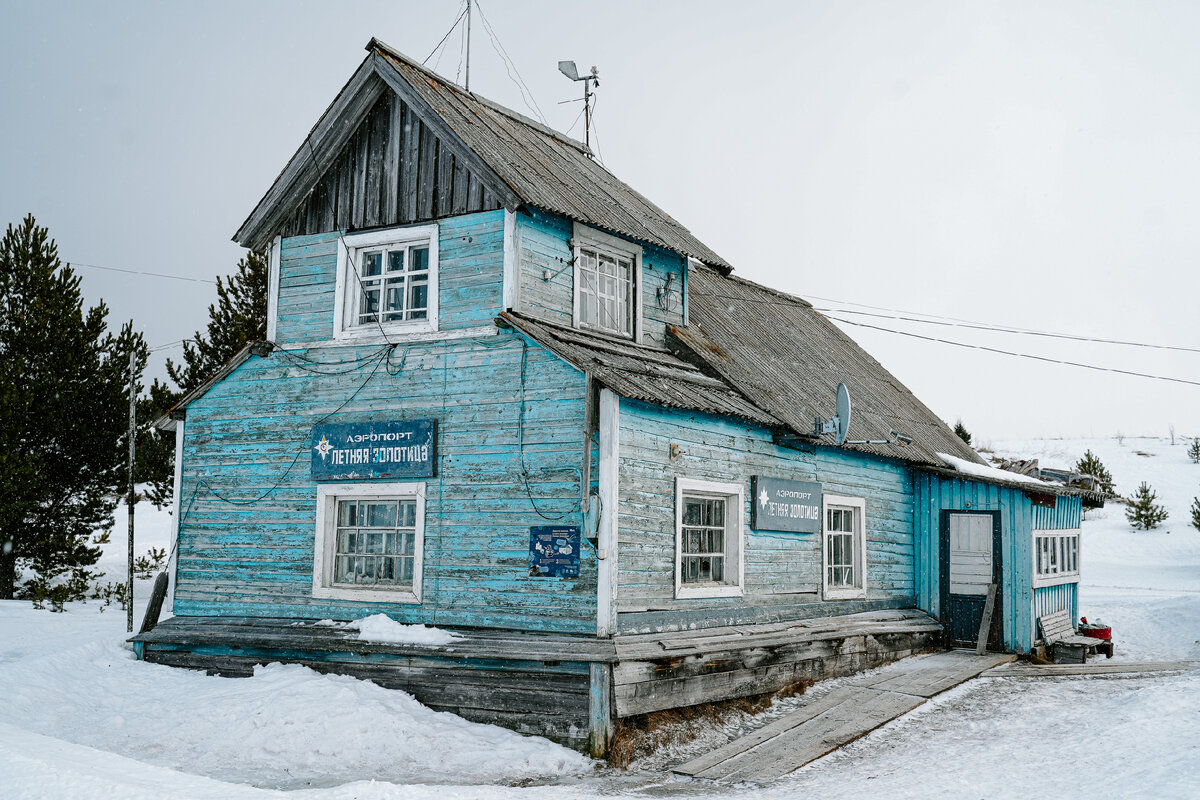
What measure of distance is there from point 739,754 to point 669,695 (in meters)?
1.00

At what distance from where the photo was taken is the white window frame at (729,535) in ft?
40.0

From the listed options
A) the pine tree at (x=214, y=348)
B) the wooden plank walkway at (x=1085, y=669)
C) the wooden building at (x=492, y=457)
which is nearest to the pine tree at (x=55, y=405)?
the pine tree at (x=214, y=348)

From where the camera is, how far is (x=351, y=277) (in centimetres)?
1310

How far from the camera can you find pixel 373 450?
1230 cm

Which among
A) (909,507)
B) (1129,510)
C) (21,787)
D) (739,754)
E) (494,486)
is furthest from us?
(1129,510)

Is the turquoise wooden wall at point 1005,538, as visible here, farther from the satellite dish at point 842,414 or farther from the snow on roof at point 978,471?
the satellite dish at point 842,414

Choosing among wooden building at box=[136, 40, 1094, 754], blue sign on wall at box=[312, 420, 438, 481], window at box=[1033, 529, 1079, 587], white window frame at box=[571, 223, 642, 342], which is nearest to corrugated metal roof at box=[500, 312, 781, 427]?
wooden building at box=[136, 40, 1094, 754]

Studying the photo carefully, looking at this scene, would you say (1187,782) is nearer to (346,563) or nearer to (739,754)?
(739,754)

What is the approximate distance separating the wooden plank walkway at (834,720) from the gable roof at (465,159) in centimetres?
626

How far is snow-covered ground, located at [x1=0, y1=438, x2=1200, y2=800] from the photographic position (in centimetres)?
820

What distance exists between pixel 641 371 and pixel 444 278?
259 cm

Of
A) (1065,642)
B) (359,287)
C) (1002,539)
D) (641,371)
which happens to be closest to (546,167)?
(359,287)

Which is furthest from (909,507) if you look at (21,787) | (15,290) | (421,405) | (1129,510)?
(1129,510)

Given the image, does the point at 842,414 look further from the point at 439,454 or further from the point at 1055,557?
the point at 1055,557
